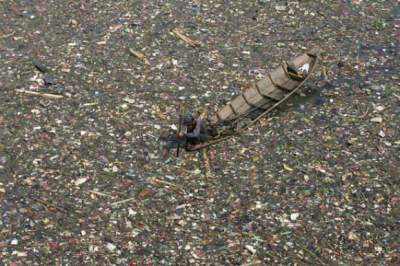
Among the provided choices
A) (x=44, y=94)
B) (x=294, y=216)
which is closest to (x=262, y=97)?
(x=294, y=216)

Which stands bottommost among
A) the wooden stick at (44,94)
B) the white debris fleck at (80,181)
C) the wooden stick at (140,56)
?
the wooden stick at (44,94)

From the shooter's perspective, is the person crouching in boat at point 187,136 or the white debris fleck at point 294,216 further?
the person crouching in boat at point 187,136

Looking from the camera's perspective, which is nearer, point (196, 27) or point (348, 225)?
point (348, 225)

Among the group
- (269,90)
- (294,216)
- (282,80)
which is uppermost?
(282,80)

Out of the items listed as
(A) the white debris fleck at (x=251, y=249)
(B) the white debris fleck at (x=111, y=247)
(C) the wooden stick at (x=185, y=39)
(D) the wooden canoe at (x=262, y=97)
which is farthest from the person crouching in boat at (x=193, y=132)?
(C) the wooden stick at (x=185, y=39)

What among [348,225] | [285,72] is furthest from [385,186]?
[285,72]

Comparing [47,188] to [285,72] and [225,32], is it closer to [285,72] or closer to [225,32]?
[285,72]

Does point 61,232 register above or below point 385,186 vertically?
below

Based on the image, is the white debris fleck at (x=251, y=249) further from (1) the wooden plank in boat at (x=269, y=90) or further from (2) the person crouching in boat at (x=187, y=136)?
(1) the wooden plank in boat at (x=269, y=90)

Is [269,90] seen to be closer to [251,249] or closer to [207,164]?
[207,164]
